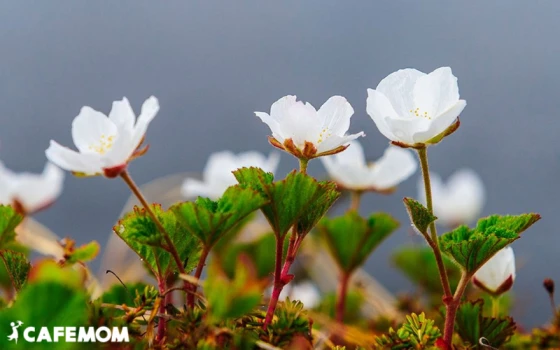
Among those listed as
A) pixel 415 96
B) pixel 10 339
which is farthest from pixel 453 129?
pixel 10 339

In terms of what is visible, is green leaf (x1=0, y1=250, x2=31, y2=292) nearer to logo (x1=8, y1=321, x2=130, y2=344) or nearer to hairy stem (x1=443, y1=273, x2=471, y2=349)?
logo (x1=8, y1=321, x2=130, y2=344)

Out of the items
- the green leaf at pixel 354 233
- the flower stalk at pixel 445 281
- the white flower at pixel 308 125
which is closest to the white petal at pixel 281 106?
the white flower at pixel 308 125

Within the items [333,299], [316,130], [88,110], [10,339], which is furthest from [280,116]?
[333,299]

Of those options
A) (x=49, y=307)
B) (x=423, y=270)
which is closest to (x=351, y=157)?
(x=423, y=270)

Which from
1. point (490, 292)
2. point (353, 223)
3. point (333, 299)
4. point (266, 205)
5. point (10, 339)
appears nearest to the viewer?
point (10, 339)

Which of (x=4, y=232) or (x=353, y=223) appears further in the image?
(x=353, y=223)

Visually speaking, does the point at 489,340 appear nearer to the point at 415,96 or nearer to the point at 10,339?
the point at 415,96

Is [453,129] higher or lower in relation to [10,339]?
higher

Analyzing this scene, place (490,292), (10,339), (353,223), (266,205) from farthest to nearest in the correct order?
(353,223) → (490,292) → (266,205) → (10,339)

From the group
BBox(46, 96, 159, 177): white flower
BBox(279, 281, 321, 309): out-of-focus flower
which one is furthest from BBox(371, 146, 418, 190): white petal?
BBox(46, 96, 159, 177): white flower
